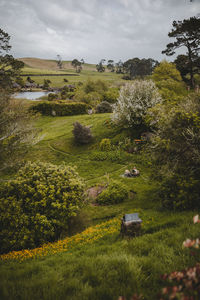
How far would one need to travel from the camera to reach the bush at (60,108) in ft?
116

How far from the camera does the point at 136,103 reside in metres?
17.2

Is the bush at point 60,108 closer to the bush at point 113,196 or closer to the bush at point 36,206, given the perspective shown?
the bush at point 113,196

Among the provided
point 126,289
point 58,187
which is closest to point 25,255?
point 58,187

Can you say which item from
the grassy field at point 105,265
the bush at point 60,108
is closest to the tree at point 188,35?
the bush at point 60,108

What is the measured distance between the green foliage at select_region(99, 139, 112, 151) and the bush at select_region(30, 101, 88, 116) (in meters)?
20.0

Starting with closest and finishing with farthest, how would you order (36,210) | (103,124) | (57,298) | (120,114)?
(57,298) < (36,210) < (120,114) < (103,124)

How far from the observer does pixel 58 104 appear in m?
35.4

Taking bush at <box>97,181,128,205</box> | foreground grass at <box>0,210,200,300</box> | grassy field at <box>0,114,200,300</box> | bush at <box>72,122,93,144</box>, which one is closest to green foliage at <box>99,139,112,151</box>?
bush at <box>72,122,93,144</box>

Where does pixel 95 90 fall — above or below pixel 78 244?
above

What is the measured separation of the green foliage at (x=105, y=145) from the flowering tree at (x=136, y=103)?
8.77ft

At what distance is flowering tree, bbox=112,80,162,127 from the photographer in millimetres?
17125

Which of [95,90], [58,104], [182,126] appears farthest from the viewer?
[95,90]

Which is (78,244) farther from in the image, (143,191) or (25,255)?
(143,191)

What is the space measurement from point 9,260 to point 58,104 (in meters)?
33.6
